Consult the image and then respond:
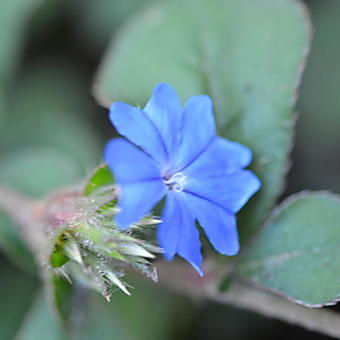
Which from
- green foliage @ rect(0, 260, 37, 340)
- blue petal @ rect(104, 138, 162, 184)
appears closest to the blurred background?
green foliage @ rect(0, 260, 37, 340)

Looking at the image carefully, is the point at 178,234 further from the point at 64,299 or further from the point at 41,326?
the point at 41,326

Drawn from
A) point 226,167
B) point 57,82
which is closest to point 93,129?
point 57,82

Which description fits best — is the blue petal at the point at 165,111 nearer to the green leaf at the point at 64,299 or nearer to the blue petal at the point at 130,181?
the blue petal at the point at 130,181

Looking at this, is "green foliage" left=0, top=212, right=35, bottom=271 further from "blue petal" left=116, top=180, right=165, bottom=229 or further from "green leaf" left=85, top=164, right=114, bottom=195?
"blue petal" left=116, top=180, right=165, bottom=229

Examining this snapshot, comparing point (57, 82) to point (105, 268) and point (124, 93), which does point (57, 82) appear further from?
point (105, 268)

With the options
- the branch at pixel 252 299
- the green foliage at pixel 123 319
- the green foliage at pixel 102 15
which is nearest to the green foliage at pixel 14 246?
the green foliage at pixel 123 319

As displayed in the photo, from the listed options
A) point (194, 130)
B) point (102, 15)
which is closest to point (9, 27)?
point (102, 15)
